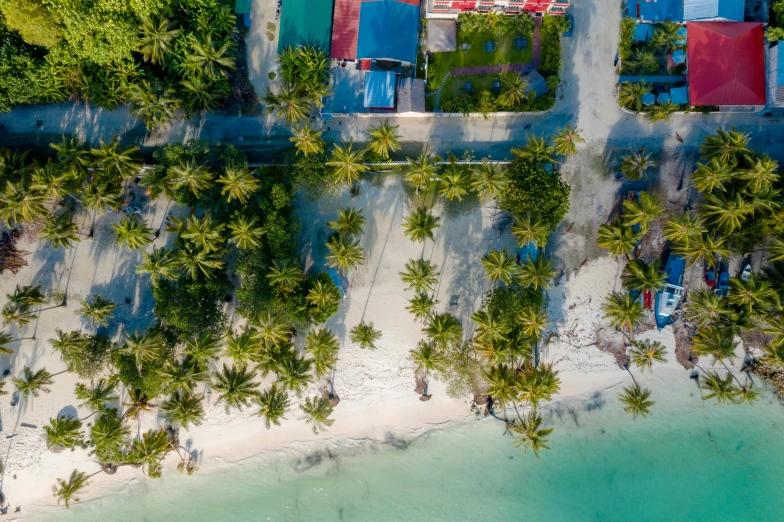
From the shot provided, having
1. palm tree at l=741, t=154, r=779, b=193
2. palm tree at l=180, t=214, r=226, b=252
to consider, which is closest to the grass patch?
palm tree at l=741, t=154, r=779, b=193

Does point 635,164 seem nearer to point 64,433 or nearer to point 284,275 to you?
point 284,275

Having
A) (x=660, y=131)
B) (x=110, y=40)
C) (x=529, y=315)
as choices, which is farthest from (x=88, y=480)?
(x=660, y=131)

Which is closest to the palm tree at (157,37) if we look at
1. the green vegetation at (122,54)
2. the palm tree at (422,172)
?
the green vegetation at (122,54)

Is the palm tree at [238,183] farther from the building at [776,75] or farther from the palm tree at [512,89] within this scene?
the building at [776,75]

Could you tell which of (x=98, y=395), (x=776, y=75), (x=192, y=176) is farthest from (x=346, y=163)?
(x=776, y=75)

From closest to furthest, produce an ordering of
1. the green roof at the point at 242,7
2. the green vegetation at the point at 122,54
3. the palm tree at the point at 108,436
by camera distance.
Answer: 1. the green vegetation at the point at 122,54
2. the palm tree at the point at 108,436
3. the green roof at the point at 242,7

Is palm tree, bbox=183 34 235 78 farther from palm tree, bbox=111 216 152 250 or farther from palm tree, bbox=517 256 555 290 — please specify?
palm tree, bbox=517 256 555 290
